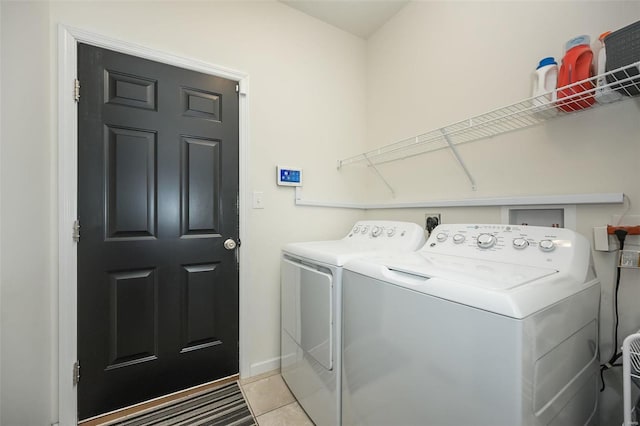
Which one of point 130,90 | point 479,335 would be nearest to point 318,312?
point 479,335

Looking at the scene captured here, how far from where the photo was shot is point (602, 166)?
1.10 m

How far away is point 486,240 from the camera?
1201 millimetres

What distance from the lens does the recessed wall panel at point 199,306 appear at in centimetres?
163

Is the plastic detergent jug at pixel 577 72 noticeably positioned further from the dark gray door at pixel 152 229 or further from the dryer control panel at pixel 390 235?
the dark gray door at pixel 152 229

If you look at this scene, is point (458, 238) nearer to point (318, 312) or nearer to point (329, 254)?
point (329, 254)

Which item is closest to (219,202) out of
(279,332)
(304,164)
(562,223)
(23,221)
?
(304,164)

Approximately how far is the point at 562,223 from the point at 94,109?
2409 mm

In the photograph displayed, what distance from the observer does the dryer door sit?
1269 millimetres

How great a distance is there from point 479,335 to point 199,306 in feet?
5.10

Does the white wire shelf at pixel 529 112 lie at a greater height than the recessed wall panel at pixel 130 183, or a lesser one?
greater

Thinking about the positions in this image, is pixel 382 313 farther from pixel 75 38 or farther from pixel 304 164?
pixel 75 38

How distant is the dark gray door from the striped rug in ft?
0.30

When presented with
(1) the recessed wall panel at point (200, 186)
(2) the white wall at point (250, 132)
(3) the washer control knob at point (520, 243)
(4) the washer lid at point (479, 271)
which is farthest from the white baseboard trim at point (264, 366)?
(3) the washer control knob at point (520, 243)

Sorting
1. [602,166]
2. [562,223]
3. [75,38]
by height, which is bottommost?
[562,223]
